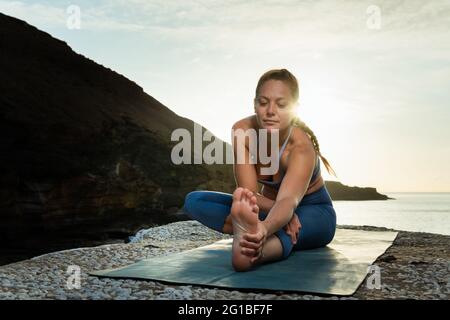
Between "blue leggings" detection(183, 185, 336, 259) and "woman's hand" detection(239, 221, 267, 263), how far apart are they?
30.2 inches

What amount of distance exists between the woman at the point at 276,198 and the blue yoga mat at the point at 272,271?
0.12 m

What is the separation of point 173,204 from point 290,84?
23226 millimetres

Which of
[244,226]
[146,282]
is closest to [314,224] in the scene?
[244,226]

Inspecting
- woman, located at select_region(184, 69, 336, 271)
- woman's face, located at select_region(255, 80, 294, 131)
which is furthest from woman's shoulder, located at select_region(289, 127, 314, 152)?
woman's face, located at select_region(255, 80, 294, 131)

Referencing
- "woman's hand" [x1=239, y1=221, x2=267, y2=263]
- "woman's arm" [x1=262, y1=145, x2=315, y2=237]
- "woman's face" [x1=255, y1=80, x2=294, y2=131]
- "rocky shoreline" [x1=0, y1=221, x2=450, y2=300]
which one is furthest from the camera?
"woman's face" [x1=255, y1=80, x2=294, y2=131]

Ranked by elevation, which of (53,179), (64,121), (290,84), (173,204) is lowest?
(173,204)

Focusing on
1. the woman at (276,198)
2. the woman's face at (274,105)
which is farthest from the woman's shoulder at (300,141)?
the woman's face at (274,105)

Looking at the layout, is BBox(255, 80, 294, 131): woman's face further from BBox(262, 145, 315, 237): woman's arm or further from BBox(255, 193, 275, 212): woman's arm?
BBox(255, 193, 275, 212): woman's arm

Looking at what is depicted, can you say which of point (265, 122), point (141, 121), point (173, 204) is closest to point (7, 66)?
point (141, 121)

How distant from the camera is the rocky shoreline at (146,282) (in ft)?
8.39

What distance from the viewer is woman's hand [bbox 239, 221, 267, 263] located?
2674 millimetres

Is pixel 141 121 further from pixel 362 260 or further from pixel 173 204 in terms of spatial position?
pixel 362 260

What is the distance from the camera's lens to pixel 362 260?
3.55 m

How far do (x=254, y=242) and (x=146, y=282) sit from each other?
0.75 m
